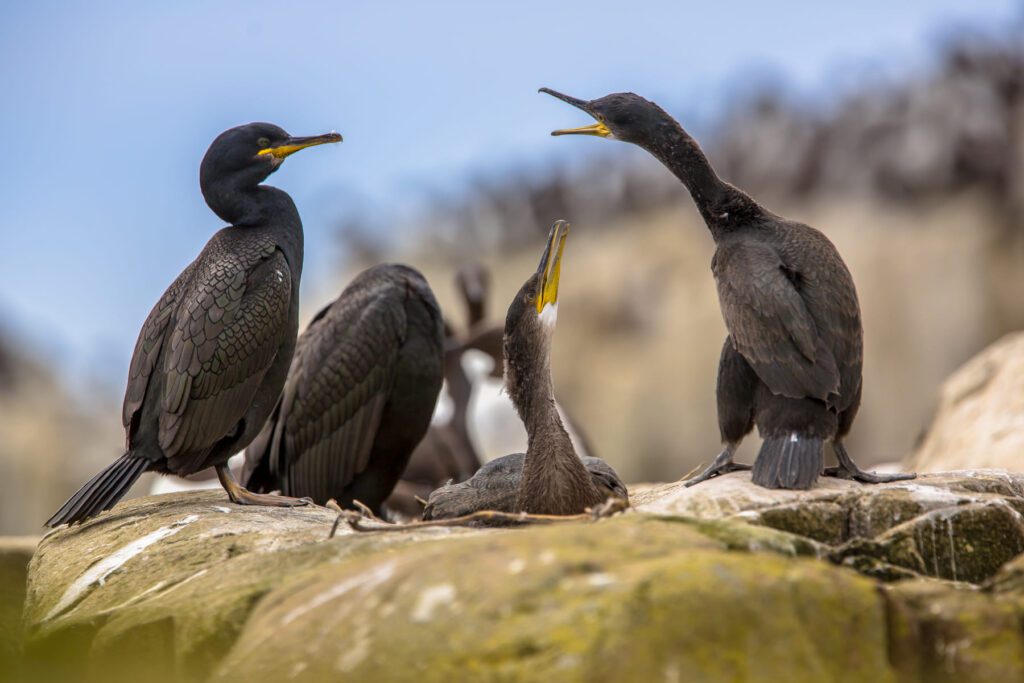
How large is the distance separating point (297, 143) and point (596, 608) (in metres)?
4.04

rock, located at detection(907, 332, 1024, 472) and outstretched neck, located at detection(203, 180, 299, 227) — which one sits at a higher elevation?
outstretched neck, located at detection(203, 180, 299, 227)

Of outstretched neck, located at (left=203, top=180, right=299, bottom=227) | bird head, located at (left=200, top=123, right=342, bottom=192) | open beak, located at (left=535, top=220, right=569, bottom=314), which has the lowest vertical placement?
open beak, located at (left=535, top=220, right=569, bottom=314)

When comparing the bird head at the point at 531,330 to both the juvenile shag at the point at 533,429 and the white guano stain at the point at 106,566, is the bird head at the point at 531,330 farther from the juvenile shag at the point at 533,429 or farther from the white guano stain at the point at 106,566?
the white guano stain at the point at 106,566

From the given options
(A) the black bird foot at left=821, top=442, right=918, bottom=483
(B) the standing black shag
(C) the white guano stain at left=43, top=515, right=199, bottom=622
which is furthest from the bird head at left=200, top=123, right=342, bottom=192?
(A) the black bird foot at left=821, top=442, right=918, bottom=483

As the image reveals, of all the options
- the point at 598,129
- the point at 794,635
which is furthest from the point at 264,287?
the point at 794,635

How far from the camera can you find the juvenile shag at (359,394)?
754 cm

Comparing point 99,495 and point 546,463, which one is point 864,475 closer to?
point 546,463

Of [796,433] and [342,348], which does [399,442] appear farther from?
[796,433]

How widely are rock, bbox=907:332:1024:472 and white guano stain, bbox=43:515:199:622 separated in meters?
4.46

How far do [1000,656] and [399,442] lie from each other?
4684 millimetres

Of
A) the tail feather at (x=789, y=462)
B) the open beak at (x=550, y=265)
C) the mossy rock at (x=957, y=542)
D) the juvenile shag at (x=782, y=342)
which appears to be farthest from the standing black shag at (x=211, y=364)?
the mossy rock at (x=957, y=542)

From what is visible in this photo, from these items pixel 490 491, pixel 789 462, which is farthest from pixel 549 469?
pixel 789 462

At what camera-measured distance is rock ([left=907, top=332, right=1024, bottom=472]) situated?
777cm

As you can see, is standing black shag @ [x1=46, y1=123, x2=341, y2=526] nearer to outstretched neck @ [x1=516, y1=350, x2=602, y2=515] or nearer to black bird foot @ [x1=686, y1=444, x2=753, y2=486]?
outstretched neck @ [x1=516, y1=350, x2=602, y2=515]
